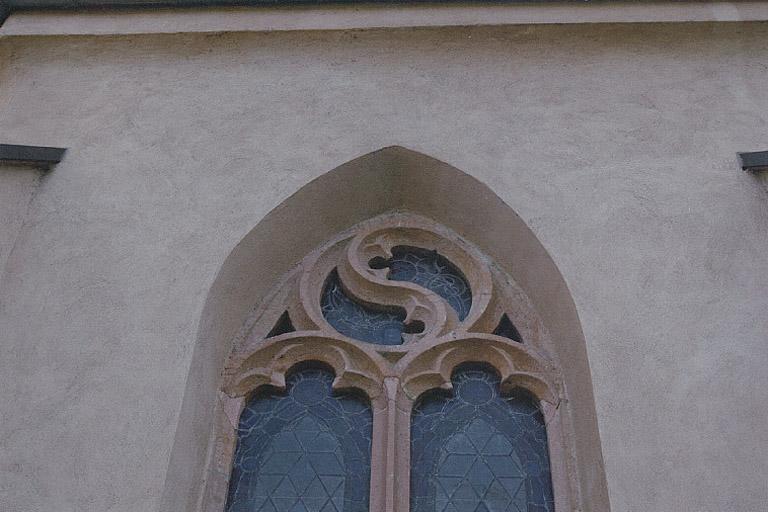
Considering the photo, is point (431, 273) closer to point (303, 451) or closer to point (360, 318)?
point (360, 318)

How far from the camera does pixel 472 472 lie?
3.86 m

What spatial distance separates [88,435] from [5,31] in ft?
8.41

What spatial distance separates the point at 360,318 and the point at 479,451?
2.86 ft

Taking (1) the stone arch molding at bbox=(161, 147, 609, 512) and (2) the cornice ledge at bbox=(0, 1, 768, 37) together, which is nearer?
(1) the stone arch molding at bbox=(161, 147, 609, 512)

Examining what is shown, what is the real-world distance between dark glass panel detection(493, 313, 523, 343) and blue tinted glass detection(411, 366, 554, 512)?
21 cm

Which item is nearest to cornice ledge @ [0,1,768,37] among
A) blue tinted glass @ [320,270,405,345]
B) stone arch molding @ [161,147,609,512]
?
stone arch molding @ [161,147,609,512]

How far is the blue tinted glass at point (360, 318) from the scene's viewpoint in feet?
14.3

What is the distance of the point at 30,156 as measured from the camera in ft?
14.3

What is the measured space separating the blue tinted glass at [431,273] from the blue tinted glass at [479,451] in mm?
429

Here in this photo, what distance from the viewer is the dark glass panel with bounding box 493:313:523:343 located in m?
4.31

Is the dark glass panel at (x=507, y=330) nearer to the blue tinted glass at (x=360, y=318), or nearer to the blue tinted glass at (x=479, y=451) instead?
the blue tinted glass at (x=479, y=451)

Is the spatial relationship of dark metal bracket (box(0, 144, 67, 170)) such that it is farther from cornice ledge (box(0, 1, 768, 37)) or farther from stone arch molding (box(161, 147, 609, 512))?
stone arch molding (box(161, 147, 609, 512))

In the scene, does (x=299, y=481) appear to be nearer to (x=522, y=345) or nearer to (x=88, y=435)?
(x=88, y=435)

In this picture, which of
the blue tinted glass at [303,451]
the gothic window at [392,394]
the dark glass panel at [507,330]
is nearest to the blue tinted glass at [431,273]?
the gothic window at [392,394]
